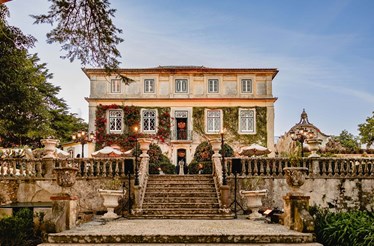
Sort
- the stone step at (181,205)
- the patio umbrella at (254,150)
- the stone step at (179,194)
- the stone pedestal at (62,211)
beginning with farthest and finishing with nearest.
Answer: the patio umbrella at (254,150)
the stone step at (179,194)
the stone step at (181,205)
the stone pedestal at (62,211)

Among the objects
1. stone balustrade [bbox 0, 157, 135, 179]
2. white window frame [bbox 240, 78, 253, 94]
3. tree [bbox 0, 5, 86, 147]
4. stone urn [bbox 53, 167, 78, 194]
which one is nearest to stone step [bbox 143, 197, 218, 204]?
stone balustrade [bbox 0, 157, 135, 179]

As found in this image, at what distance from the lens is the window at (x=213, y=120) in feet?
99.2

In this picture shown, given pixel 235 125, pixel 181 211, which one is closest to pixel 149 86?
pixel 235 125

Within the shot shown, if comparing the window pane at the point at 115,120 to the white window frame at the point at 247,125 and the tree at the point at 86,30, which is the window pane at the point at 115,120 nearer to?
the white window frame at the point at 247,125

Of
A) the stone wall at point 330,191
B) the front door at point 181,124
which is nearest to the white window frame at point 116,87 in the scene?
the front door at point 181,124

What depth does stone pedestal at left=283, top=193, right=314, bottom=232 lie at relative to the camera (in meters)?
9.42

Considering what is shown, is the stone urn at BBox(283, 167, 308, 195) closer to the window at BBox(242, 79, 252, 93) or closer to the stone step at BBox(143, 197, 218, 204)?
the stone step at BBox(143, 197, 218, 204)

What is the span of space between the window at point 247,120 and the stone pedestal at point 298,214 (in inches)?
792

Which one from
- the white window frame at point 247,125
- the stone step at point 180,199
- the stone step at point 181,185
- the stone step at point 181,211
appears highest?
the white window frame at point 247,125

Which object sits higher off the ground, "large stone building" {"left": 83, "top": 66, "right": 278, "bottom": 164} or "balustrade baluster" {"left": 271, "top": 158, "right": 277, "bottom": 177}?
"large stone building" {"left": 83, "top": 66, "right": 278, "bottom": 164}

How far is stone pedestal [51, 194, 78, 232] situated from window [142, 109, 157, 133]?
20148mm

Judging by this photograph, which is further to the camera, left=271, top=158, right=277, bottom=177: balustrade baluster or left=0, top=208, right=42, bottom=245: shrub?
left=271, top=158, right=277, bottom=177: balustrade baluster

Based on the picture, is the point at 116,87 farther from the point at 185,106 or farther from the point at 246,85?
the point at 246,85

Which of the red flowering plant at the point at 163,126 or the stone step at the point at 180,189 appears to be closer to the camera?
the stone step at the point at 180,189
